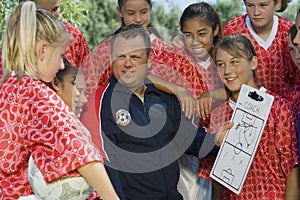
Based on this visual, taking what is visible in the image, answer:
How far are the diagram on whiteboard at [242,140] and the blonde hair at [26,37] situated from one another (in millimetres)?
1362

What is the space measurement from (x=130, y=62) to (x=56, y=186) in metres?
1.32

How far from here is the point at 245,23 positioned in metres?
5.00

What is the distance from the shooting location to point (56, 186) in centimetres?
326

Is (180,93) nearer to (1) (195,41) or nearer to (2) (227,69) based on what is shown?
(2) (227,69)

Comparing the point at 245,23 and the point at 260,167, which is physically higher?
the point at 245,23

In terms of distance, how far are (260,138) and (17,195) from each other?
154 cm

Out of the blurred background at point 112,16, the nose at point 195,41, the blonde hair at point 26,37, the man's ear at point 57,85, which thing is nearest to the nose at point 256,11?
the nose at point 195,41

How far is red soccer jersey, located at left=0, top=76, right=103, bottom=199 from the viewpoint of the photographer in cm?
322

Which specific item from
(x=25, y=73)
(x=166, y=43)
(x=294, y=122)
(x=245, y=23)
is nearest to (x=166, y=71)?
(x=166, y=43)

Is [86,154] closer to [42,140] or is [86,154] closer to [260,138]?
[42,140]

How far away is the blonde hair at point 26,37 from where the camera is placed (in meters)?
3.29

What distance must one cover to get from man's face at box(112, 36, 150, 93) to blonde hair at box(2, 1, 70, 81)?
3.36 feet

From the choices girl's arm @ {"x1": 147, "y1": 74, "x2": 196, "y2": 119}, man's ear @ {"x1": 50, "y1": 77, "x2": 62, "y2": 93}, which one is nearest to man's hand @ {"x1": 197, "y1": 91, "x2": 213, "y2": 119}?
girl's arm @ {"x1": 147, "y1": 74, "x2": 196, "y2": 119}

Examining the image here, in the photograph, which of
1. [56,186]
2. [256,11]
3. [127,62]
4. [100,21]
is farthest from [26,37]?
[100,21]
